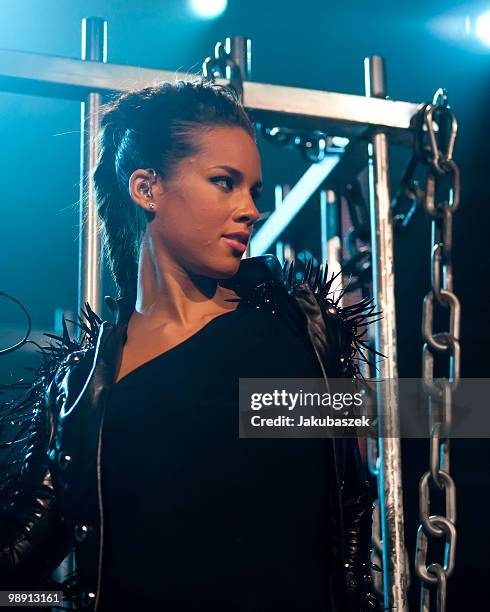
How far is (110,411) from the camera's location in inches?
45.6

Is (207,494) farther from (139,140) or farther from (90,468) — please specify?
(139,140)

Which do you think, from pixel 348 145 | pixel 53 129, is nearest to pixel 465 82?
pixel 348 145

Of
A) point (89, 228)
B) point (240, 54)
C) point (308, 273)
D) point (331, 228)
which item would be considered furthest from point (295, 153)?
point (308, 273)

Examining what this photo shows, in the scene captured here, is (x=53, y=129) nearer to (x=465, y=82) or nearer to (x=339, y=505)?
(x=465, y=82)

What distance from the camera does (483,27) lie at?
205cm

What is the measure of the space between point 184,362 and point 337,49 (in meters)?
1.27

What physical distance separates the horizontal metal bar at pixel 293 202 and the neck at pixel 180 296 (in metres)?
0.67

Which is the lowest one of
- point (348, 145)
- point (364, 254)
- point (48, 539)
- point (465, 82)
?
point (48, 539)

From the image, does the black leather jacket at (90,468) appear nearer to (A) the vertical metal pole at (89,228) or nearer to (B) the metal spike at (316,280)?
(B) the metal spike at (316,280)

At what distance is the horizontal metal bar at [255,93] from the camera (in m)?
1.42

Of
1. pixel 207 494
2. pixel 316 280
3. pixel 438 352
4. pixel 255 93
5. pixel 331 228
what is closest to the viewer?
pixel 207 494

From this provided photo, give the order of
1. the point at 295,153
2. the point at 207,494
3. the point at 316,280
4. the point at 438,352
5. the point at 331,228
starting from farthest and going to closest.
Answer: the point at 295,153, the point at 331,228, the point at 438,352, the point at 316,280, the point at 207,494

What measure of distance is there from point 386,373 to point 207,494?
1.45ft

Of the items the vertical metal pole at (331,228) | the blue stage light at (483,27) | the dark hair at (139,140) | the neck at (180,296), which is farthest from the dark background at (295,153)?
the neck at (180,296)
